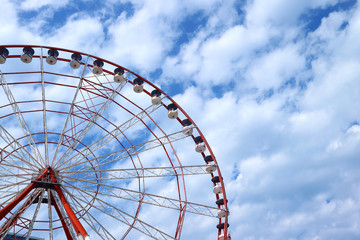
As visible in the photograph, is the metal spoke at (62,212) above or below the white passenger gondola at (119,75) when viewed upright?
below

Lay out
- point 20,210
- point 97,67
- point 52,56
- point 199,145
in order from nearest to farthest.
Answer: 1. point 20,210
2. point 52,56
3. point 97,67
4. point 199,145

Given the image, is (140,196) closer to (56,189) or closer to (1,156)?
(56,189)

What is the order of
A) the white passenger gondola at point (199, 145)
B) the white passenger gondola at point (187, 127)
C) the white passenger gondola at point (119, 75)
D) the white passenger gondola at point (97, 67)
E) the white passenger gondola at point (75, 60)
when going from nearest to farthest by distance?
the white passenger gondola at point (75, 60)
the white passenger gondola at point (97, 67)
the white passenger gondola at point (119, 75)
the white passenger gondola at point (187, 127)
the white passenger gondola at point (199, 145)

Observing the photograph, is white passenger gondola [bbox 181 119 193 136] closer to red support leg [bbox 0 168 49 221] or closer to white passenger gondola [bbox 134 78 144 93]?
white passenger gondola [bbox 134 78 144 93]

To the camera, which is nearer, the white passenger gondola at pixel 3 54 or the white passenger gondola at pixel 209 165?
the white passenger gondola at pixel 3 54

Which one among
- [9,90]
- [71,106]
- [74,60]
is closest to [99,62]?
[74,60]

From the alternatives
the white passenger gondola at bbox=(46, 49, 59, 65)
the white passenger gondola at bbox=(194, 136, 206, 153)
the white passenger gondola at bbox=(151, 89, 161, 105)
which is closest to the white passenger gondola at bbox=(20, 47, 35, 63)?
the white passenger gondola at bbox=(46, 49, 59, 65)

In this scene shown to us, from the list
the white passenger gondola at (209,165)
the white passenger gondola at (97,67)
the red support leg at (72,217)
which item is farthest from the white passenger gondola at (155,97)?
the red support leg at (72,217)

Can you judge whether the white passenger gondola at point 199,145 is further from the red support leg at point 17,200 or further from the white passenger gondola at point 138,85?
the red support leg at point 17,200

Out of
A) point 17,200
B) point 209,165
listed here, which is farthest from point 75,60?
point 209,165

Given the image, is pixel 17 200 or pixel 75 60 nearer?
pixel 17 200

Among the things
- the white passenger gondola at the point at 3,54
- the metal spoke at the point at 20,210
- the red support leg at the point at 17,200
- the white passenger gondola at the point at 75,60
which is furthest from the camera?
the white passenger gondola at the point at 75,60

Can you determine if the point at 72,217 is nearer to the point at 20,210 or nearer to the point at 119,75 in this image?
the point at 20,210

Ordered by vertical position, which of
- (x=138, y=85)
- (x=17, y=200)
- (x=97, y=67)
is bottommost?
(x=17, y=200)
